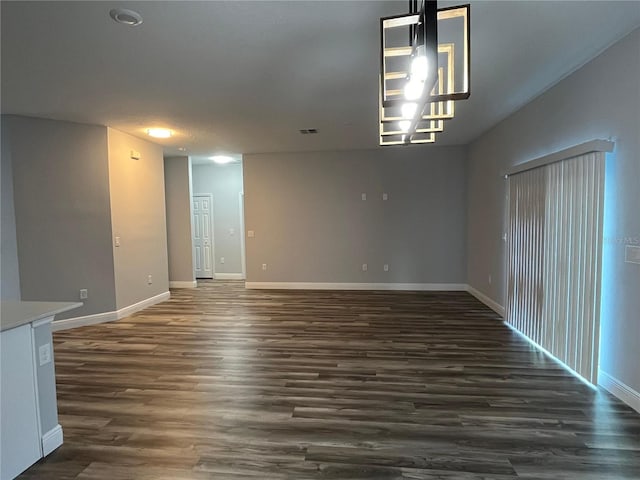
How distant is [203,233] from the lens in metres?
8.89

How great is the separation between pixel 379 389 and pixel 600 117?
285 cm

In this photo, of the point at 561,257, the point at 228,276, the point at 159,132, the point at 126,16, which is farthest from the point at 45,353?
the point at 228,276

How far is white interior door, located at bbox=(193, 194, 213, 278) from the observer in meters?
8.88

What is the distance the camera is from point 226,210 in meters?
8.82

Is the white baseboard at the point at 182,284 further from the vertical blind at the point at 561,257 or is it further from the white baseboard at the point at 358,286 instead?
the vertical blind at the point at 561,257

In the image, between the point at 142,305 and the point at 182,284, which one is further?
the point at 182,284

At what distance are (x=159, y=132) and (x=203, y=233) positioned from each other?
3.95 m

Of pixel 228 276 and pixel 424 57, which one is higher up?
pixel 424 57

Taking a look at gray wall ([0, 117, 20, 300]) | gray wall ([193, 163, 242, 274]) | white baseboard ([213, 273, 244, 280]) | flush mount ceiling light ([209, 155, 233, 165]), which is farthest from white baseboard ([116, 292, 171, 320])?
flush mount ceiling light ([209, 155, 233, 165])

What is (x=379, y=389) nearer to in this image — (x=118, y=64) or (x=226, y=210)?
(x=118, y=64)

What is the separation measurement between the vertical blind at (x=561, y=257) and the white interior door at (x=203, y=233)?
6.81m

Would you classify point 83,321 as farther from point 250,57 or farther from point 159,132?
point 250,57

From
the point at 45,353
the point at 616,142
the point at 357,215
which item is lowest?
the point at 45,353

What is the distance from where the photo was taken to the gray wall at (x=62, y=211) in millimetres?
4445
